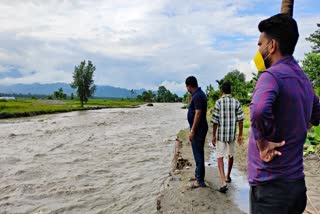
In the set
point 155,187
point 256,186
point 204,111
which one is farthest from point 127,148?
point 256,186

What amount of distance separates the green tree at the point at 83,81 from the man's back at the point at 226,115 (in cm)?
7456

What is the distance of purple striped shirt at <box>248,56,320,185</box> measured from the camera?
85.8 inches

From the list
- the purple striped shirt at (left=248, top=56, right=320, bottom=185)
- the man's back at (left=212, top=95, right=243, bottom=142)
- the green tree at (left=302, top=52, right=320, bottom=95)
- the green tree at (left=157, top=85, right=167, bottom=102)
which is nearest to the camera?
the purple striped shirt at (left=248, top=56, right=320, bottom=185)

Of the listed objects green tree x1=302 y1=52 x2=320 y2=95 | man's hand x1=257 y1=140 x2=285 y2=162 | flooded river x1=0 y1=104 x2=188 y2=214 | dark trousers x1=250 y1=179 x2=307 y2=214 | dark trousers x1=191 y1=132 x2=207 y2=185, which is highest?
green tree x1=302 y1=52 x2=320 y2=95

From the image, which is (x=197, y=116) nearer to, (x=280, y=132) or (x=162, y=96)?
(x=280, y=132)

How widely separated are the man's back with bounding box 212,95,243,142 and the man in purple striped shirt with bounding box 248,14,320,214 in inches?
170

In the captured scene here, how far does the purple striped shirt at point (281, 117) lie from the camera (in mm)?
2180

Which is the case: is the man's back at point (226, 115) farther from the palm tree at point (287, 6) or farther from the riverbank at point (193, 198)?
the palm tree at point (287, 6)

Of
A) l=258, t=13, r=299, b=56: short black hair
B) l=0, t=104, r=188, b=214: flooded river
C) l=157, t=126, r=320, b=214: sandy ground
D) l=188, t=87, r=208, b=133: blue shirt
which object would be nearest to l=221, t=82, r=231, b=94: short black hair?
l=188, t=87, r=208, b=133: blue shirt

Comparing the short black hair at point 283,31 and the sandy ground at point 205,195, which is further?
the sandy ground at point 205,195

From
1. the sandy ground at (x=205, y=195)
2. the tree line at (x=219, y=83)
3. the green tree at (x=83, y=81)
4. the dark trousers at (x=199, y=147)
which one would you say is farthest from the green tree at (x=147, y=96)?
the dark trousers at (x=199, y=147)

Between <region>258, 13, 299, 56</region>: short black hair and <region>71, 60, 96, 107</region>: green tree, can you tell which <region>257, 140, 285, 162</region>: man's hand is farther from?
<region>71, 60, 96, 107</region>: green tree

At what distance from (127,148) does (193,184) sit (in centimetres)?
900

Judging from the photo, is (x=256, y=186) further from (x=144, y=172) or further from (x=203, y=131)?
(x=144, y=172)
